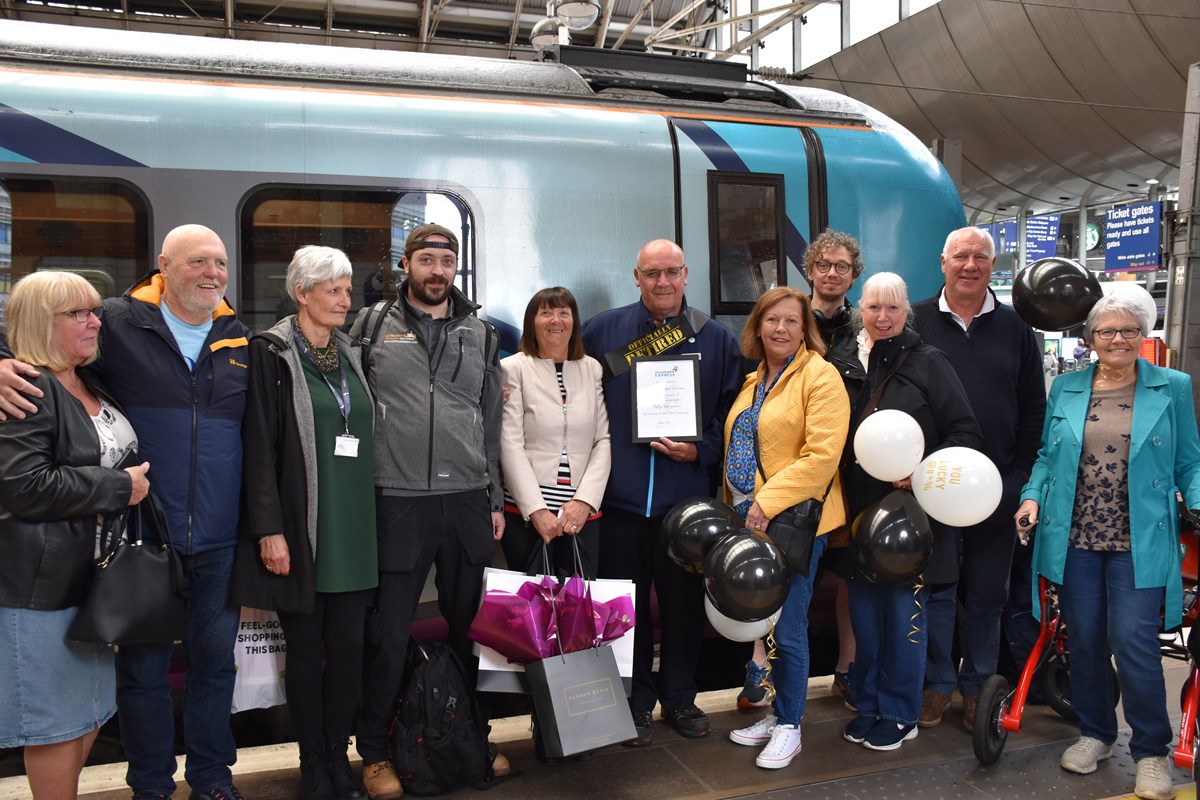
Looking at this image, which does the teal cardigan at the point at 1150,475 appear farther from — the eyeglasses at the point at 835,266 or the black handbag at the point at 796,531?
the eyeglasses at the point at 835,266

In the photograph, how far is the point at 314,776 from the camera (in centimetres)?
340

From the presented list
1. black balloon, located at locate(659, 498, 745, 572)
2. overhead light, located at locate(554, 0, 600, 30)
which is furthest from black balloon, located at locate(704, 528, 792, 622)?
overhead light, located at locate(554, 0, 600, 30)

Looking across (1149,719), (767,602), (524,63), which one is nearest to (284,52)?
(524,63)

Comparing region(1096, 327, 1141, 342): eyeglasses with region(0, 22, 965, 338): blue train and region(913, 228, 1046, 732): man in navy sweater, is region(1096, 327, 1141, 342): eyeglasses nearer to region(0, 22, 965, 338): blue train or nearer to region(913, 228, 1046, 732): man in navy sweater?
region(913, 228, 1046, 732): man in navy sweater

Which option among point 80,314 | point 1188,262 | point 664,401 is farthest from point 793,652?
point 1188,262

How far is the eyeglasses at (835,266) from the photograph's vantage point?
4277mm

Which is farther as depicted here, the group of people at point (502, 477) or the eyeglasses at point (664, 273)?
the eyeglasses at point (664, 273)

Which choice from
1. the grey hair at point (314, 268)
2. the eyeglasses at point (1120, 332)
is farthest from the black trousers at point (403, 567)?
the eyeglasses at point (1120, 332)

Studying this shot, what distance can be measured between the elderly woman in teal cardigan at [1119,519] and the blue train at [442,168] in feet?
4.84

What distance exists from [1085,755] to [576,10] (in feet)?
32.5

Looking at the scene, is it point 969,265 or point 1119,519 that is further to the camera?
point 969,265

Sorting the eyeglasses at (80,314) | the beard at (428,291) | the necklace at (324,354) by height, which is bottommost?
the necklace at (324,354)

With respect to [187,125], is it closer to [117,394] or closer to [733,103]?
[117,394]

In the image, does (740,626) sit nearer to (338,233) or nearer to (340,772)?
(340,772)
